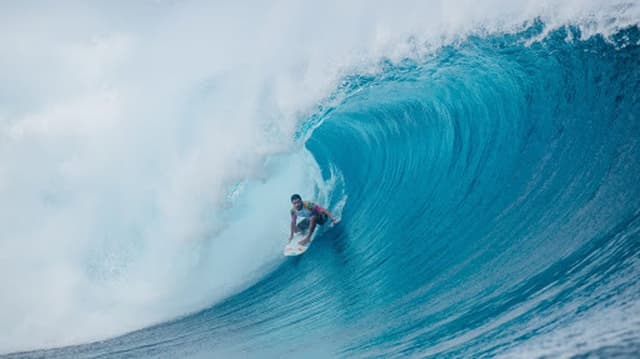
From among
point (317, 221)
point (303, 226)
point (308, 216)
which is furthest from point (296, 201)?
point (303, 226)

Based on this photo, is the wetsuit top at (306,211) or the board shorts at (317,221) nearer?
the wetsuit top at (306,211)

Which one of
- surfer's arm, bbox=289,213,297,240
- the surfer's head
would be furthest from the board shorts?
the surfer's head

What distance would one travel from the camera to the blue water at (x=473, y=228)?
489 cm

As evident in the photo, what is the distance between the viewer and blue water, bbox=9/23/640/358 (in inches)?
193

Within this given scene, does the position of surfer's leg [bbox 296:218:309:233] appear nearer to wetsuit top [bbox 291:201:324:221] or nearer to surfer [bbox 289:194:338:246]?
surfer [bbox 289:194:338:246]

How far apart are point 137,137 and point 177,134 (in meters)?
1.34

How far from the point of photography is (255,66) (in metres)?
12.4

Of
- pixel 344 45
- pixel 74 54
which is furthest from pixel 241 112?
pixel 74 54

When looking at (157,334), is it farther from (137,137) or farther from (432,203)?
(137,137)

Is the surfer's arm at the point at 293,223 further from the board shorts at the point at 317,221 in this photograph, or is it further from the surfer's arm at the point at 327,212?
the surfer's arm at the point at 327,212

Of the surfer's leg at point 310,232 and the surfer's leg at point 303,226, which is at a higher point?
the surfer's leg at point 303,226

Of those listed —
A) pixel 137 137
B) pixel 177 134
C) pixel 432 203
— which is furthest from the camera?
pixel 137 137

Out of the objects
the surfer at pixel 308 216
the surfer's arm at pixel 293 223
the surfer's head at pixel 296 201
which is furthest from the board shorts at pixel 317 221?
the surfer's head at pixel 296 201

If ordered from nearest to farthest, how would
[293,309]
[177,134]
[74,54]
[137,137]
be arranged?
[293,309] → [177,134] → [137,137] → [74,54]
